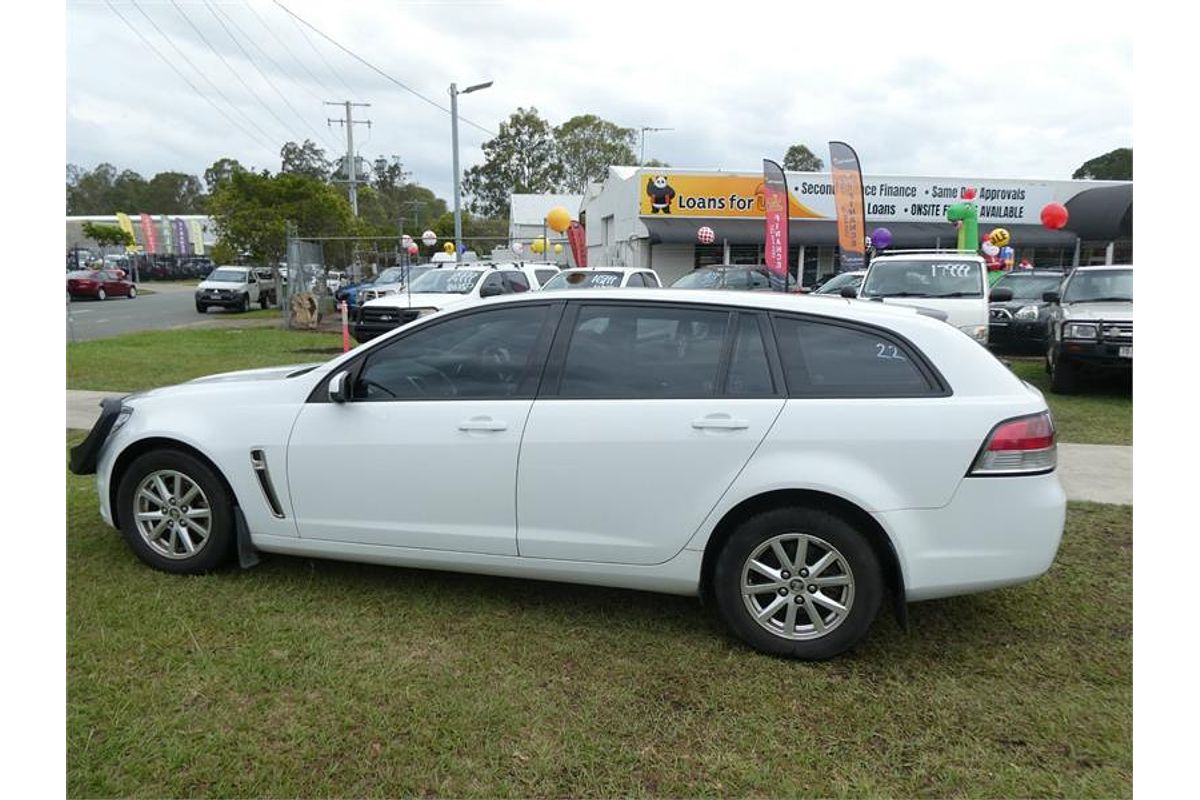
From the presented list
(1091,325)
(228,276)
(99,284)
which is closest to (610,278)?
(1091,325)

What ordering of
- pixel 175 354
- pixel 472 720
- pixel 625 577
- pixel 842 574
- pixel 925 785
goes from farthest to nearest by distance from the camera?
pixel 175 354
pixel 625 577
pixel 842 574
pixel 472 720
pixel 925 785

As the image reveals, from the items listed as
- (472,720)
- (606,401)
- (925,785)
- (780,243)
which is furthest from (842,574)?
(780,243)

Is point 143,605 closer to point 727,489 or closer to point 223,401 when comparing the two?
point 223,401

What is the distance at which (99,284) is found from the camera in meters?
34.1

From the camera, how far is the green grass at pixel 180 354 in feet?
38.0

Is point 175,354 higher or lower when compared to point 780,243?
lower

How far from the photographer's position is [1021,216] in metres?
30.7

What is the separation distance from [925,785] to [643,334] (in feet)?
6.85

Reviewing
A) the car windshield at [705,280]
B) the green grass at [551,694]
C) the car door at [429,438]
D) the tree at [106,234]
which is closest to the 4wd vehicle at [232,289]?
the car windshield at [705,280]

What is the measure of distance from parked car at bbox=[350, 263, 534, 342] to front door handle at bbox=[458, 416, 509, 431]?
9.62m

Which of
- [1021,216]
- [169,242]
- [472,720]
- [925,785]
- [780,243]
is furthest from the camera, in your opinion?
[169,242]

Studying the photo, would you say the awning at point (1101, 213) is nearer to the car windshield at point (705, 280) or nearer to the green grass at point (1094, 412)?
the car windshield at point (705, 280)

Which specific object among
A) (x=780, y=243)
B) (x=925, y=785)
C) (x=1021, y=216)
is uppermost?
(x=1021, y=216)

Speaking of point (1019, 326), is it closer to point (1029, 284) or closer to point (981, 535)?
point (1029, 284)
